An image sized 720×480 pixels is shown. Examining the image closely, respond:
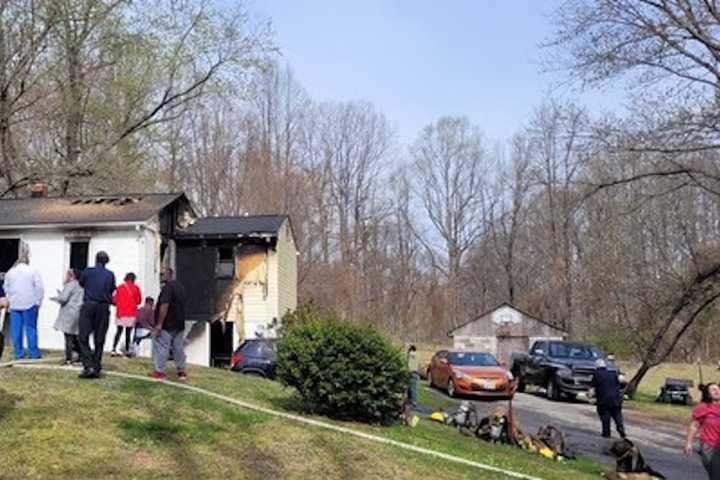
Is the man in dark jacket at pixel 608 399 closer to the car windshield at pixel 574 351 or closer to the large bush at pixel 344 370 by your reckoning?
the large bush at pixel 344 370

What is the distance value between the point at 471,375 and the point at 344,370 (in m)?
12.9

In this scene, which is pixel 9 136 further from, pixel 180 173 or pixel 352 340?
pixel 352 340

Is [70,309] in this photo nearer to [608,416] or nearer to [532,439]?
[532,439]

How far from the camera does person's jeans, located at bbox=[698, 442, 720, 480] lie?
10.2 meters

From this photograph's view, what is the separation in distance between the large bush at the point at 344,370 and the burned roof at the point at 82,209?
1280cm

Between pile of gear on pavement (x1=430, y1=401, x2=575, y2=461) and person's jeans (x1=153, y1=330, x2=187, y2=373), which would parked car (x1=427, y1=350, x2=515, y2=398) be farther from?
person's jeans (x1=153, y1=330, x2=187, y2=373)

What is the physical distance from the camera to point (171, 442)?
30.6 ft

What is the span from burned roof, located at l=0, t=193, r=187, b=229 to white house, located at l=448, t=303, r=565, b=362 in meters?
23.1

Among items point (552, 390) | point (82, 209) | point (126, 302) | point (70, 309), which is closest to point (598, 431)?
point (552, 390)

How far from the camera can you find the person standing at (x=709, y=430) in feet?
33.8

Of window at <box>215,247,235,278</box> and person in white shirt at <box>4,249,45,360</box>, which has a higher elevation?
window at <box>215,247,235,278</box>

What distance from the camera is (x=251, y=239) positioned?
29.8 metres

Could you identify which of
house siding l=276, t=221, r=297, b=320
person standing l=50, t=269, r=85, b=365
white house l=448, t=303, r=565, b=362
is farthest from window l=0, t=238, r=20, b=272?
white house l=448, t=303, r=565, b=362

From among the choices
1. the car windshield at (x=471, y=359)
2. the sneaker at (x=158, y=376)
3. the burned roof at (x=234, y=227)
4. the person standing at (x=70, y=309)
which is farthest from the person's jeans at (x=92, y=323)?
the burned roof at (x=234, y=227)
